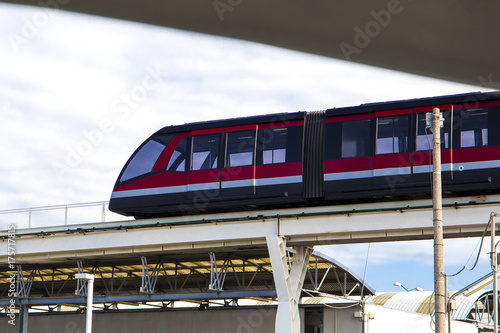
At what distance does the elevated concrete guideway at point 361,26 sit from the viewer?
1.88 meters

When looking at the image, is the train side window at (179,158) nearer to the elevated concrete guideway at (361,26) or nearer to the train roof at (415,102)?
the train roof at (415,102)

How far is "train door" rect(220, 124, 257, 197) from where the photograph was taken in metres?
21.8

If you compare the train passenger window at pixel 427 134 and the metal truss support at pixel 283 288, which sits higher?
the train passenger window at pixel 427 134

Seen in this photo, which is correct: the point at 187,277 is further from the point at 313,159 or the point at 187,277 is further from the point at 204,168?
the point at 313,159

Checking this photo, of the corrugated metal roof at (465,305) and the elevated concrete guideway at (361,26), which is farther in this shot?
the corrugated metal roof at (465,305)

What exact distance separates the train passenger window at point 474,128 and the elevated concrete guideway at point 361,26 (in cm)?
1811

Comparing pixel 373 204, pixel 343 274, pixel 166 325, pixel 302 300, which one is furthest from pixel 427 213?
pixel 166 325

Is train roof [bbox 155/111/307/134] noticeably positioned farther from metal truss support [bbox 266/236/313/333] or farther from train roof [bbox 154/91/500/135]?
metal truss support [bbox 266/236/313/333]

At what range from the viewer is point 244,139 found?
73.4 ft

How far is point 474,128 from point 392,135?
7.97ft

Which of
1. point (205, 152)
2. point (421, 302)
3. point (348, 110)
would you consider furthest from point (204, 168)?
point (421, 302)

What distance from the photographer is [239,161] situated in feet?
72.6

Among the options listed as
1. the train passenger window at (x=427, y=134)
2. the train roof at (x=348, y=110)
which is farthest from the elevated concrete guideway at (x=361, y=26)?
the train passenger window at (x=427, y=134)

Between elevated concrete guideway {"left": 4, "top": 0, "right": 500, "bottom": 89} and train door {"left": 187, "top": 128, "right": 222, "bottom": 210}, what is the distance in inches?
784
